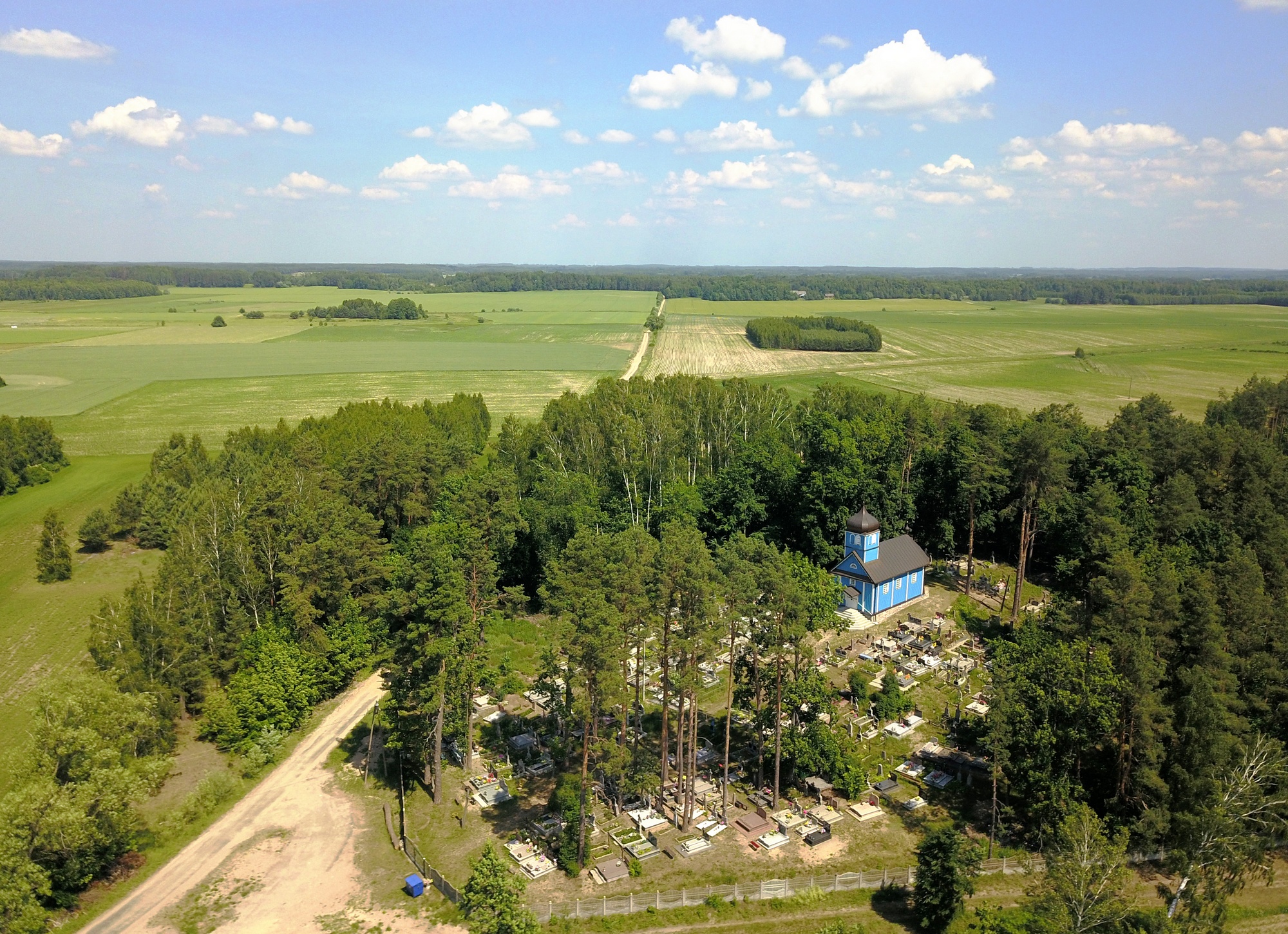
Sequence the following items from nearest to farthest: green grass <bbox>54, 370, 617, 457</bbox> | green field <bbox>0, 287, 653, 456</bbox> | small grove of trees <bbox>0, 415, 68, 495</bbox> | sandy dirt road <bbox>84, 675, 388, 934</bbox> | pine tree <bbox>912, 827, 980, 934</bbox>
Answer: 1. pine tree <bbox>912, 827, 980, 934</bbox>
2. sandy dirt road <bbox>84, 675, 388, 934</bbox>
3. small grove of trees <bbox>0, 415, 68, 495</bbox>
4. green grass <bbox>54, 370, 617, 457</bbox>
5. green field <bbox>0, 287, 653, 456</bbox>

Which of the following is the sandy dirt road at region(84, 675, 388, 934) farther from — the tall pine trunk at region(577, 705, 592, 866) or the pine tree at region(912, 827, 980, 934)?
the pine tree at region(912, 827, 980, 934)

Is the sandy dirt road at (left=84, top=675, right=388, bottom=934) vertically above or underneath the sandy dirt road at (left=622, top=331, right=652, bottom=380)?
underneath

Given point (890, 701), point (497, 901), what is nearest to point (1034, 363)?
point (890, 701)

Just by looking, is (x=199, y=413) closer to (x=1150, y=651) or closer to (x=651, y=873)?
(x=651, y=873)

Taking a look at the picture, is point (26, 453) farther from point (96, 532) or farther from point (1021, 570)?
point (1021, 570)

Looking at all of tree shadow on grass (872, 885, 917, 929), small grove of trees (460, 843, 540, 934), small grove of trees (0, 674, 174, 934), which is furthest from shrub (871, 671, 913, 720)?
small grove of trees (0, 674, 174, 934)

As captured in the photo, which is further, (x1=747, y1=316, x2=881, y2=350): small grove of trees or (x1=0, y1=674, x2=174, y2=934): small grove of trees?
(x1=747, y1=316, x2=881, y2=350): small grove of trees
